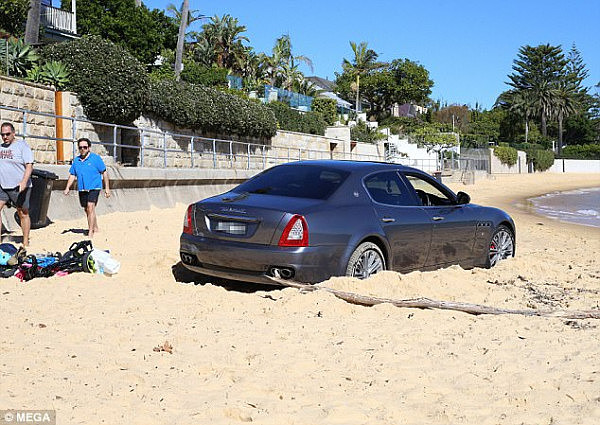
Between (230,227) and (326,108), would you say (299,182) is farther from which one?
(326,108)

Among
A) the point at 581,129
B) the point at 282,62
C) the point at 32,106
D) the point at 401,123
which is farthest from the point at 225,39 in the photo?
the point at 581,129

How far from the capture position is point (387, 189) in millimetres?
7559

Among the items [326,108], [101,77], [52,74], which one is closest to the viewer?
[52,74]

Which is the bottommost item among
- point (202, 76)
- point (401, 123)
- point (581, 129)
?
point (202, 76)

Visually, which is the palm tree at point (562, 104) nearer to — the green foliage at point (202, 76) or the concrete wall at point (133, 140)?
the green foliage at point (202, 76)

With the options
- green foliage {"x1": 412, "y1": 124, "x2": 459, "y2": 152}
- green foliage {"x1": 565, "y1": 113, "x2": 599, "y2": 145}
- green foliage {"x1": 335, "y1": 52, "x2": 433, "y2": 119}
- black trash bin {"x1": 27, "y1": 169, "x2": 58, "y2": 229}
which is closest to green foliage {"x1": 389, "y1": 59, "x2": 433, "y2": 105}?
green foliage {"x1": 335, "y1": 52, "x2": 433, "y2": 119}

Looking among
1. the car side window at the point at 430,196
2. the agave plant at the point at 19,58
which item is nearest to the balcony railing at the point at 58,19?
the agave plant at the point at 19,58

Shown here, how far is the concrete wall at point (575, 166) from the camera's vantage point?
87.9m

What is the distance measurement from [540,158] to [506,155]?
1252 cm

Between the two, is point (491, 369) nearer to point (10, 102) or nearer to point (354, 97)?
point (10, 102)

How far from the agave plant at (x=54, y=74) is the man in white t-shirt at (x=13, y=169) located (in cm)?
1083

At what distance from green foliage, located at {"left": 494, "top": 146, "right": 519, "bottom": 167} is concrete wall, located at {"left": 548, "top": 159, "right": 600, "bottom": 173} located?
15.1 m

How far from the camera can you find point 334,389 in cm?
415

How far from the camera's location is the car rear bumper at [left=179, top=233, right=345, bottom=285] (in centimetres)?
641
